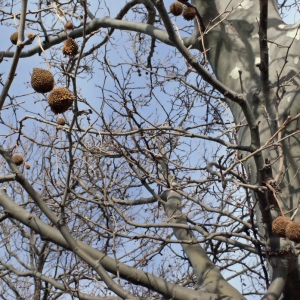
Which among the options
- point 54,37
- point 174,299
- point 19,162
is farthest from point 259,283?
point 54,37

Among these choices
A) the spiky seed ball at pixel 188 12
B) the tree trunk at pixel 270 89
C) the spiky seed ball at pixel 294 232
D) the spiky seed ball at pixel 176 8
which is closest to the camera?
the spiky seed ball at pixel 294 232

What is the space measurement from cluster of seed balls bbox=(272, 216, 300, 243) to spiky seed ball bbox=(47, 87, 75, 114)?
3.70ft

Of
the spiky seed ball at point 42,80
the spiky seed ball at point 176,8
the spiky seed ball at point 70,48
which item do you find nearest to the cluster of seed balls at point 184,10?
the spiky seed ball at point 176,8

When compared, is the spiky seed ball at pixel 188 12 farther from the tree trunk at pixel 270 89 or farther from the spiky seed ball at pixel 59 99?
the spiky seed ball at pixel 59 99

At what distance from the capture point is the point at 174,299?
8.28 ft

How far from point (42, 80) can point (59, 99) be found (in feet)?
0.34

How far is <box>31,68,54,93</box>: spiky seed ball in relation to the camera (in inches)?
60.2

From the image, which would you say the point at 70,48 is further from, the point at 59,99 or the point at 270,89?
the point at 270,89

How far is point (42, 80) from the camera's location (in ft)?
5.02

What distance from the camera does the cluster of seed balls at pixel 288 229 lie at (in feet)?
5.89

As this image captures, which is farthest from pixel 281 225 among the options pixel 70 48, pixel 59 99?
pixel 70 48

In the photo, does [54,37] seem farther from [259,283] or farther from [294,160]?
[259,283]

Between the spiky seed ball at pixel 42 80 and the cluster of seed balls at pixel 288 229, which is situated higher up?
the spiky seed ball at pixel 42 80

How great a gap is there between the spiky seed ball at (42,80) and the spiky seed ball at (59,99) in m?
0.03
